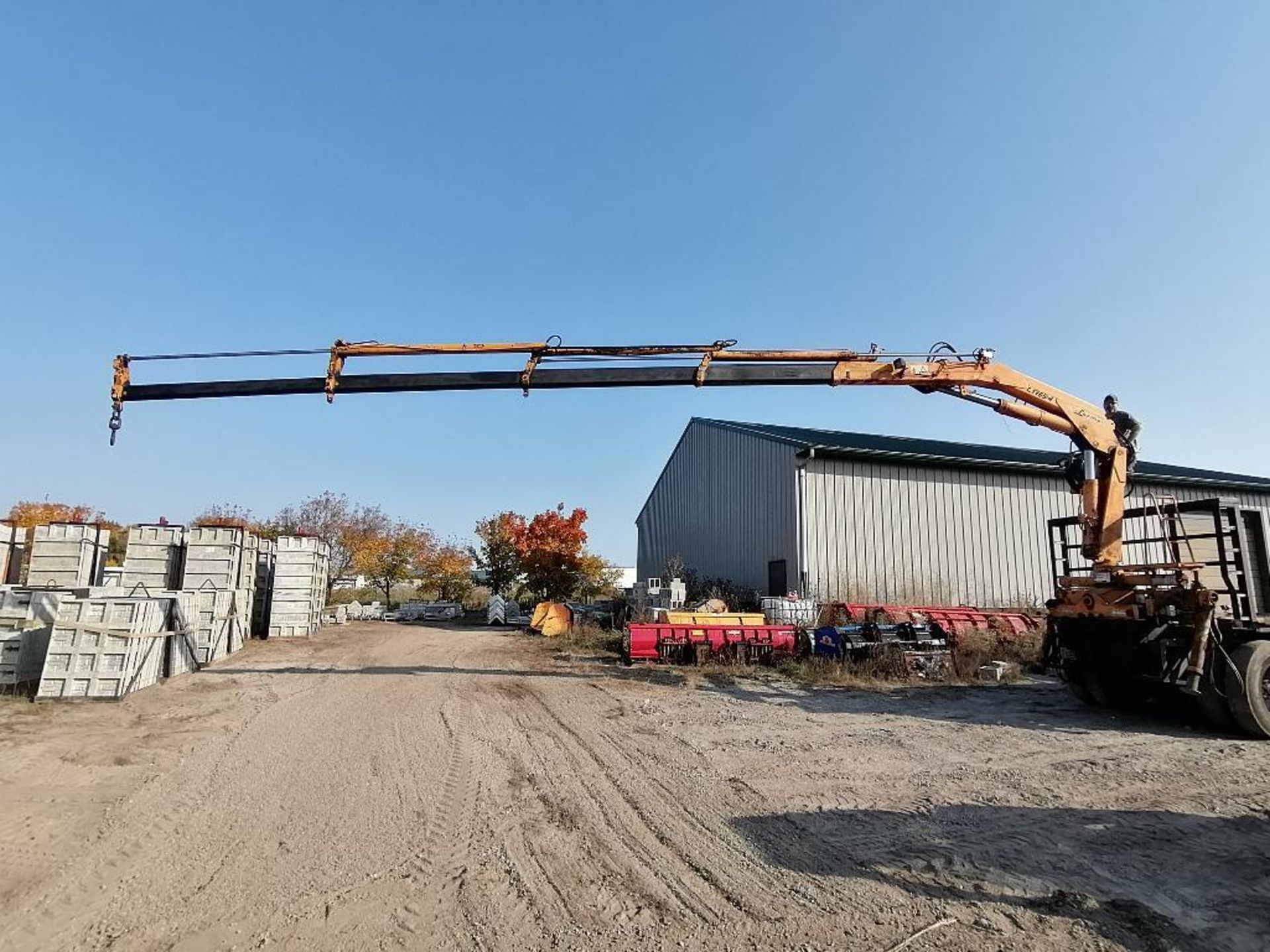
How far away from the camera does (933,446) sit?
26.5 metres

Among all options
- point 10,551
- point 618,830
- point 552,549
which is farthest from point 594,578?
point 618,830

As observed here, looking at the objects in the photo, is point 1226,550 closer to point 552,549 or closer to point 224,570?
point 224,570

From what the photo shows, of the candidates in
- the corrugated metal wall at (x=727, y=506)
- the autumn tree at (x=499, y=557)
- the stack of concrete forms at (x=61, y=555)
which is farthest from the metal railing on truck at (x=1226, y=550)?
the autumn tree at (x=499, y=557)

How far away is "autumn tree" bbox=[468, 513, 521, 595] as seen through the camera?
36.1 metres

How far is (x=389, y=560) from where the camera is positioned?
40.7 m

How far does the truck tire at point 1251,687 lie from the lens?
8.77 m

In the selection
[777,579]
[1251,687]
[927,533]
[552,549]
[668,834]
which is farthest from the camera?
[552,549]

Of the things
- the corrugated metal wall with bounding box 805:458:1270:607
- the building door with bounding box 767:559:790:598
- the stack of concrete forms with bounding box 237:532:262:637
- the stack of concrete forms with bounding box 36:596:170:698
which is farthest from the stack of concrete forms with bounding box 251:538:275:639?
the corrugated metal wall with bounding box 805:458:1270:607

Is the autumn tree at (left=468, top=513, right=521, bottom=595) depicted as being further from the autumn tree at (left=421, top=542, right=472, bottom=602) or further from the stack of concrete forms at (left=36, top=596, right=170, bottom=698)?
the stack of concrete forms at (left=36, top=596, right=170, bottom=698)

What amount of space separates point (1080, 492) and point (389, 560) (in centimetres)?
3637

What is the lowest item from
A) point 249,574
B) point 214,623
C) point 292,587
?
point 214,623

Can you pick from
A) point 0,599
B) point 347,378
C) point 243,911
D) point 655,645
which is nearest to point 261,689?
point 0,599

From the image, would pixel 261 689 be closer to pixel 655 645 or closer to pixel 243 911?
pixel 655 645

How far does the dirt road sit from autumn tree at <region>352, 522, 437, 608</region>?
31149 mm
